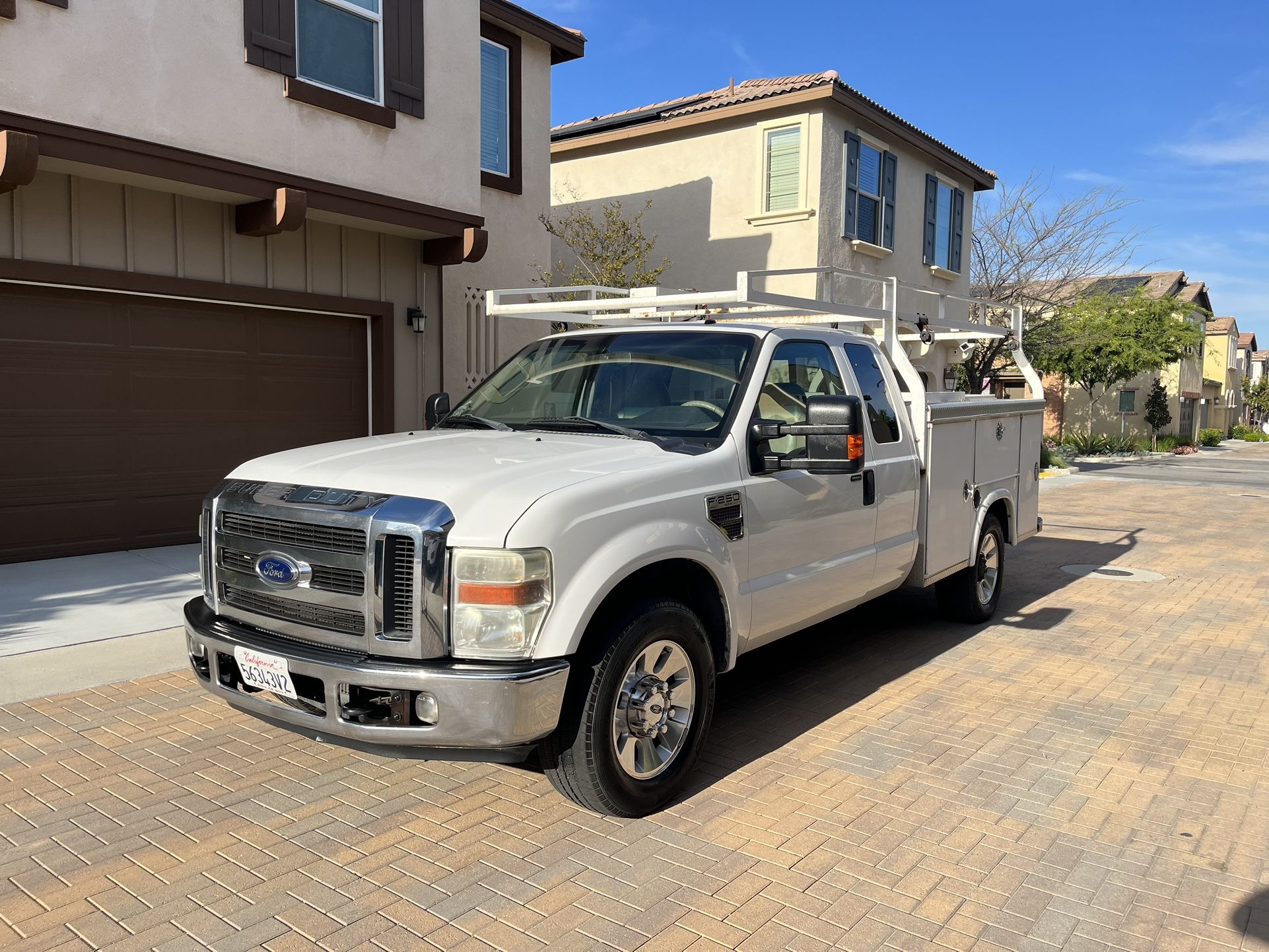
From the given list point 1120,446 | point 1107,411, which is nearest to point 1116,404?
point 1107,411

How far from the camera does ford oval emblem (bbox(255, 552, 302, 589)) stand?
3.72 meters

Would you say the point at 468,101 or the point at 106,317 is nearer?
the point at 106,317

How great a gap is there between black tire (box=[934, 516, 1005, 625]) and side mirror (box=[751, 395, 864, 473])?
9.86 feet

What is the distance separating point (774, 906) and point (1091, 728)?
268 centimetres

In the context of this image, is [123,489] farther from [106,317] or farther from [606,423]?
[606,423]

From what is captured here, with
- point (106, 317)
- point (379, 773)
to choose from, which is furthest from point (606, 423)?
point (106, 317)

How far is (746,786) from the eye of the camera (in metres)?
4.32

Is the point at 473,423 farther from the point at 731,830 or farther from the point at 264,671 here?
the point at 731,830

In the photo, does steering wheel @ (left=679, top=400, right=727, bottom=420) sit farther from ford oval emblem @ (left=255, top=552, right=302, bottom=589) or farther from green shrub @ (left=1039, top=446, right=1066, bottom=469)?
green shrub @ (left=1039, top=446, right=1066, bottom=469)

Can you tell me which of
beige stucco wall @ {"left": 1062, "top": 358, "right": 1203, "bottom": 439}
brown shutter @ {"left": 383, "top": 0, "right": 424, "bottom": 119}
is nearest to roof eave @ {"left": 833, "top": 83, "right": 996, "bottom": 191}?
brown shutter @ {"left": 383, "top": 0, "right": 424, "bottom": 119}

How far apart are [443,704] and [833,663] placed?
138 inches

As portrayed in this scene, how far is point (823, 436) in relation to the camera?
4.43 metres

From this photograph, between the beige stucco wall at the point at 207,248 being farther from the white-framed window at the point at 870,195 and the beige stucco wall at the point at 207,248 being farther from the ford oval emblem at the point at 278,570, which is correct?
the white-framed window at the point at 870,195

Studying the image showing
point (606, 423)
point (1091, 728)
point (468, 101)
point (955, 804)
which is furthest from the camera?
point (468, 101)
